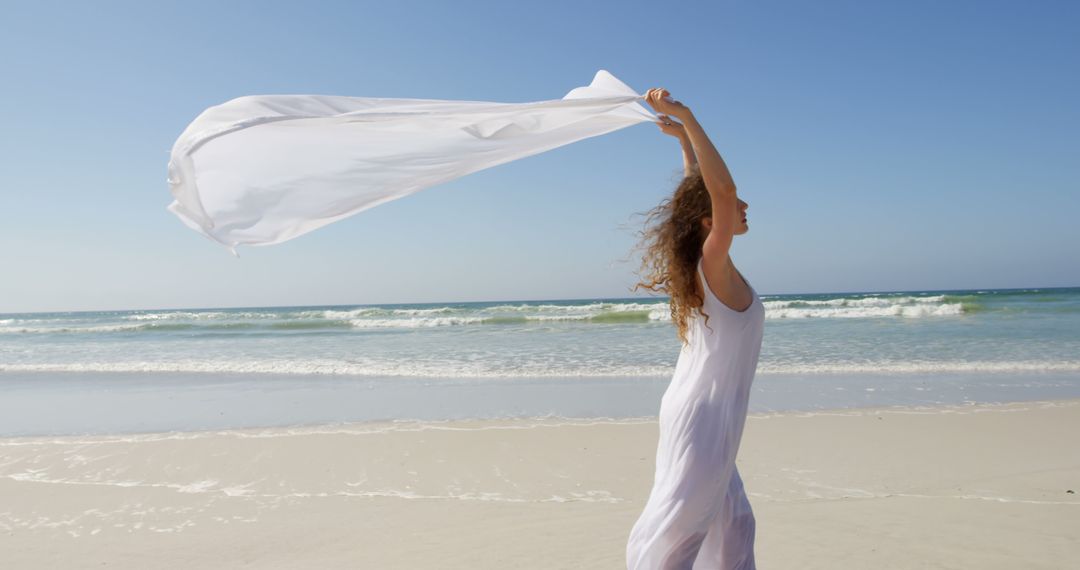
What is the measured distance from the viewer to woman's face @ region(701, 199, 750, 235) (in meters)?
2.33

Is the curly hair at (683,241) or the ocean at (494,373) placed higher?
the curly hair at (683,241)

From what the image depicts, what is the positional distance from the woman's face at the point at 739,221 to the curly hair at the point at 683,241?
1 centimetres

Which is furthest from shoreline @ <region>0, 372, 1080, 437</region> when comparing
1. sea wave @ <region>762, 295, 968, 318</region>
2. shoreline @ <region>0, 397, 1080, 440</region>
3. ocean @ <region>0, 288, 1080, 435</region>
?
sea wave @ <region>762, 295, 968, 318</region>

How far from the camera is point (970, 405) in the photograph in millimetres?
8836

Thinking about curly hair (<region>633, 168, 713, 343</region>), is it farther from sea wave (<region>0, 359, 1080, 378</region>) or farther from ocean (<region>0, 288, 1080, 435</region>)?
sea wave (<region>0, 359, 1080, 378</region>)

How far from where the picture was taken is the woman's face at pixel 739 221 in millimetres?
2328

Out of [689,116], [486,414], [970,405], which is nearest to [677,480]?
[689,116]

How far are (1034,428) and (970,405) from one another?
4.63 ft

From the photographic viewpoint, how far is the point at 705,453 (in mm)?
2275

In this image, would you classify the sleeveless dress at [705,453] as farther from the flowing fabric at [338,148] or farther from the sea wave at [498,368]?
the sea wave at [498,368]

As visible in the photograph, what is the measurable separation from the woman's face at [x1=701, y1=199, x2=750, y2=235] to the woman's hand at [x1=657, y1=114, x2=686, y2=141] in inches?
20.7

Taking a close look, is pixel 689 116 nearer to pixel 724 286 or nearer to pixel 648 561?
pixel 724 286

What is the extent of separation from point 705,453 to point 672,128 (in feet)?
4.31

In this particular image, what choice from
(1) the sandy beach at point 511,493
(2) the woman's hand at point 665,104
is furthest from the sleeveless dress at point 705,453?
(1) the sandy beach at point 511,493
